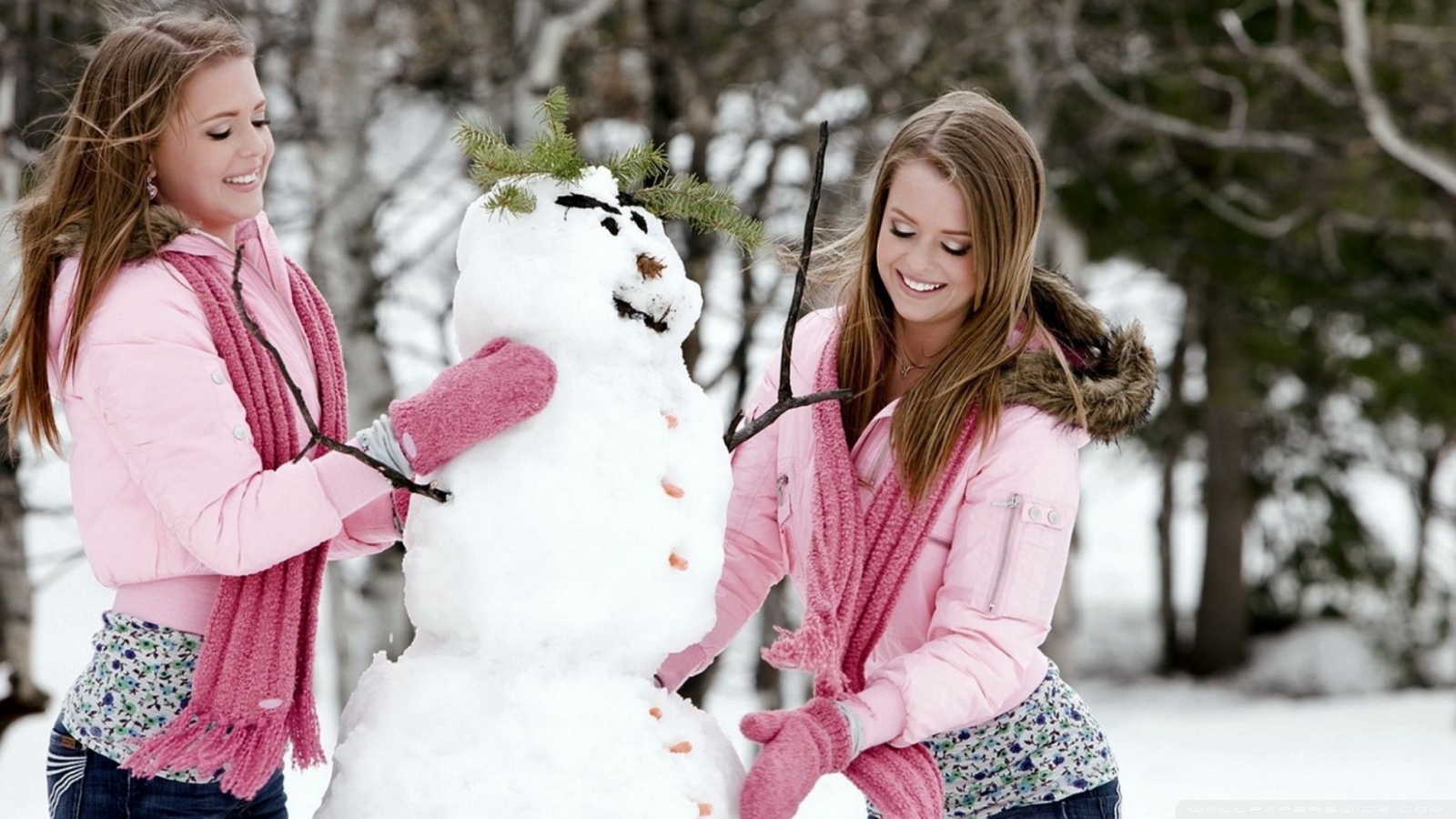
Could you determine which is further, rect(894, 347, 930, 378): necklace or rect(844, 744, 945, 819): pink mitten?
rect(894, 347, 930, 378): necklace

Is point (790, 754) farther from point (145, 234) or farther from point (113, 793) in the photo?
point (145, 234)

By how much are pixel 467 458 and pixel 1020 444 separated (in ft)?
2.69

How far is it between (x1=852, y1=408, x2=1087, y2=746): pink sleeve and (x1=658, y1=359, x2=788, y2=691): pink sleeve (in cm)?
27

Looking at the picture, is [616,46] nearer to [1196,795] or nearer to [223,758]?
[1196,795]

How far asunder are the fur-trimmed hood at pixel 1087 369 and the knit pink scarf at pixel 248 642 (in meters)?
1.06

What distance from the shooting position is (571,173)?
76.8 inches

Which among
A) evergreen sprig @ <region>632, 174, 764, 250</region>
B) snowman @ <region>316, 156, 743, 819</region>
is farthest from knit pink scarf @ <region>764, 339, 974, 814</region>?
evergreen sprig @ <region>632, 174, 764, 250</region>

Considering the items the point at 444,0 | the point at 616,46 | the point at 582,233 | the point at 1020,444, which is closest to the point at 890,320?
the point at 1020,444

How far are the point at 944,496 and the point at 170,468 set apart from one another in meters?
1.08

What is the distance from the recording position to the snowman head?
1897 mm

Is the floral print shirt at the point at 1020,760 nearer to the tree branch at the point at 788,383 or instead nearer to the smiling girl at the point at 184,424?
the tree branch at the point at 788,383

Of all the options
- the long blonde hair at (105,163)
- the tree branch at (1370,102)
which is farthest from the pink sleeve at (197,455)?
the tree branch at (1370,102)

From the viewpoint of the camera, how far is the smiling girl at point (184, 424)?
183 cm

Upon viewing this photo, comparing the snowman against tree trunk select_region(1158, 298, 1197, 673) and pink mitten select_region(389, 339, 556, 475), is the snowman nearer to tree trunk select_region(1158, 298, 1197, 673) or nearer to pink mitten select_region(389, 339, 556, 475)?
pink mitten select_region(389, 339, 556, 475)
